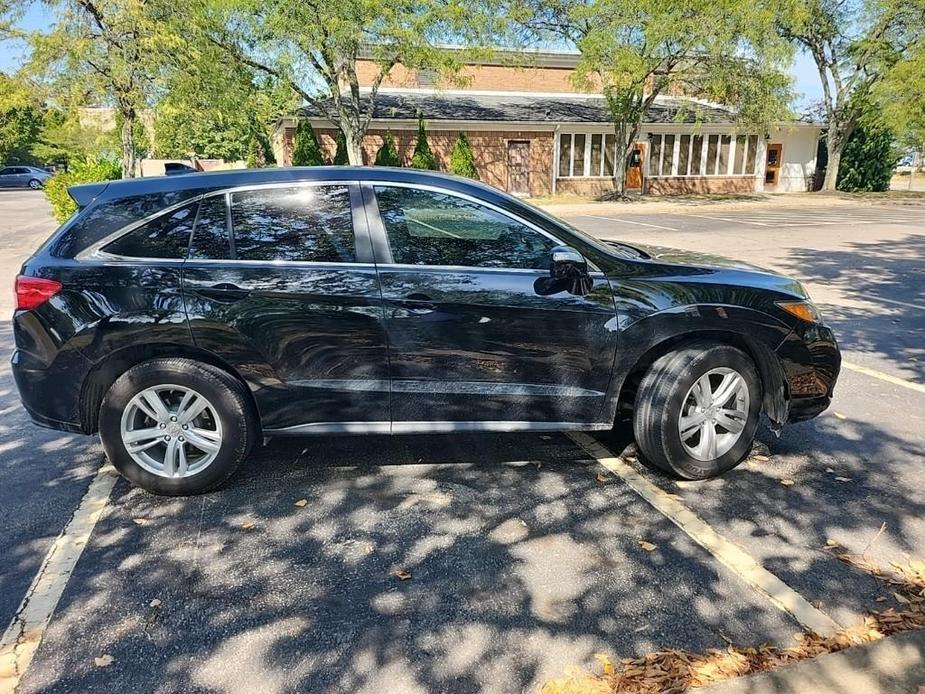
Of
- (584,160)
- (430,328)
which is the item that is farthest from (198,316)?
(584,160)

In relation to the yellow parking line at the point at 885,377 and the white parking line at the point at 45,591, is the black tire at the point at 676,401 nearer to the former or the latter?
the yellow parking line at the point at 885,377

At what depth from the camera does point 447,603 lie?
2750 millimetres

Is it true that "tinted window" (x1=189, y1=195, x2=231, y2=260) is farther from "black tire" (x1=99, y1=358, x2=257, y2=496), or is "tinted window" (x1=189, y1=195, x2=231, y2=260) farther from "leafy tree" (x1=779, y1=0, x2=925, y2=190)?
"leafy tree" (x1=779, y1=0, x2=925, y2=190)

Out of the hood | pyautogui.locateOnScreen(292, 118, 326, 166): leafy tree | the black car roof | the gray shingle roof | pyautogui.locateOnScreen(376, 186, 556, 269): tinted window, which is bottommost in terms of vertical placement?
the hood

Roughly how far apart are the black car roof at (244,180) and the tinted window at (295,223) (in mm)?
89

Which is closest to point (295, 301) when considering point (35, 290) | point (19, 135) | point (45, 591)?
point (35, 290)

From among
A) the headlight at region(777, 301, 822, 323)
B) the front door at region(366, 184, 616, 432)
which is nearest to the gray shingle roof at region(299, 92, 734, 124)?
the front door at region(366, 184, 616, 432)

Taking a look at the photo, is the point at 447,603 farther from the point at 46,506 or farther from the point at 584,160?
the point at 584,160

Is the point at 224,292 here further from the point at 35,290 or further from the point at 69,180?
the point at 69,180

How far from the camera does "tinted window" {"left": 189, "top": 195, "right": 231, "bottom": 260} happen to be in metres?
3.51

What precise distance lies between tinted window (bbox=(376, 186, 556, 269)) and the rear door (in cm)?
21

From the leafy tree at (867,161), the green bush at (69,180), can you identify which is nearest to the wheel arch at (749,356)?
the green bush at (69,180)

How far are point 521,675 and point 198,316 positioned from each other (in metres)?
2.31

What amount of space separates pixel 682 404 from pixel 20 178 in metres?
53.2
